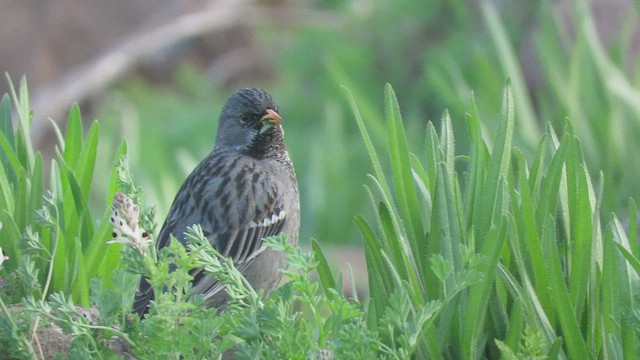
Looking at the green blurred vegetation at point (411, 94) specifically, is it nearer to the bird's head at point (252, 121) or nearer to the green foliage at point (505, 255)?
the bird's head at point (252, 121)

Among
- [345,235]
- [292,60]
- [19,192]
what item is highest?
[292,60]

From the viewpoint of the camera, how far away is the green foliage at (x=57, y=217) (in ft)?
8.19

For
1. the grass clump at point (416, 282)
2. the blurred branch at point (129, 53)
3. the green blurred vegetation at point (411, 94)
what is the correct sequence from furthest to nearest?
the blurred branch at point (129, 53), the green blurred vegetation at point (411, 94), the grass clump at point (416, 282)

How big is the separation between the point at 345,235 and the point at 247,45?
5.44m

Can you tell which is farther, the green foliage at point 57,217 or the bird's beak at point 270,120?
the bird's beak at point 270,120

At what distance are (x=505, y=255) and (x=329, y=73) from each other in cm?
413

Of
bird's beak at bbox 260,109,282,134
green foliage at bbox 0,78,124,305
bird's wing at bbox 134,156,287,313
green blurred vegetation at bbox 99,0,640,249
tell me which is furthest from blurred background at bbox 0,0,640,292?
green foliage at bbox 0,78,124,305

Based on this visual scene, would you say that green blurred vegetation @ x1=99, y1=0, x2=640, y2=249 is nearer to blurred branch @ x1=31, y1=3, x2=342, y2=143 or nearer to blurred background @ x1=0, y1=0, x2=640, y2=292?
blurred background @ x1=0, y1=0, x2=640, y2=292

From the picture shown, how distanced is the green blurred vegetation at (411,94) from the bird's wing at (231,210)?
1.04m

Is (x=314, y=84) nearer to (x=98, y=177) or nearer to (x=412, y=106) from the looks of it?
(x=412, y=106)

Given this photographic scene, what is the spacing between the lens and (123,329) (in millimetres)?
2029

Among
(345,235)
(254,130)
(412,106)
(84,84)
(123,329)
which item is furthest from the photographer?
(84,84)

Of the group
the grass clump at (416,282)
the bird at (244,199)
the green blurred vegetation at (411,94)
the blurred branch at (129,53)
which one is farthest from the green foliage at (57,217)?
the blurred branch at (129,53)

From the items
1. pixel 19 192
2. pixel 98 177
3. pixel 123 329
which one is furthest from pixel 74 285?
pixel 98 177
